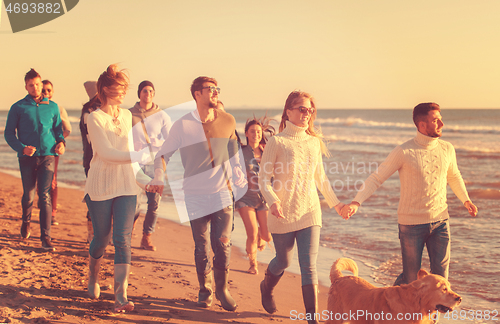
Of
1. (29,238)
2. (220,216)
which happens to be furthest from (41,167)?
(220,216)

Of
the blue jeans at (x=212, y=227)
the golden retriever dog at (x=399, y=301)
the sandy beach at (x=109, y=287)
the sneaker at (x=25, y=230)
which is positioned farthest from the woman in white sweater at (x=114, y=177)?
the sneaker at (x=25, y=230)

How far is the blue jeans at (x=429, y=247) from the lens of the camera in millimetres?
4020

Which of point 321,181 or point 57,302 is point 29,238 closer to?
point 57,302

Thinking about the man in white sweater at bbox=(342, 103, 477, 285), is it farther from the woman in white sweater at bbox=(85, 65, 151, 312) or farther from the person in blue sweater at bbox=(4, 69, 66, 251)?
the person in blue sweater at bbox=(4, 69, 66, 251)

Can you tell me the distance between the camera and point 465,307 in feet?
16.1

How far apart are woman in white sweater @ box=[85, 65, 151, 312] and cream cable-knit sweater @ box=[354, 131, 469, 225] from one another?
2098 millimetres

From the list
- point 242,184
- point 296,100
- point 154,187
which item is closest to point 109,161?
point 154,187

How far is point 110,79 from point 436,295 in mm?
3120

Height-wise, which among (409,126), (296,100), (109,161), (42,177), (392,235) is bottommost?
(392,235)

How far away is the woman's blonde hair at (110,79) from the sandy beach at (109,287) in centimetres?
188

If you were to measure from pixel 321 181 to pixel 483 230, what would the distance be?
17.8ft

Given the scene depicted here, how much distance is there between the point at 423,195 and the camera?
13.3 feet

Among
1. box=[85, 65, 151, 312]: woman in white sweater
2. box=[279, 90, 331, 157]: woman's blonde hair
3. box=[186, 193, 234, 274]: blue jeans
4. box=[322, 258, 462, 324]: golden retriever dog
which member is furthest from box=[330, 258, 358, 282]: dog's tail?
box=[85, 65, 151, 312]: woman in white sweater

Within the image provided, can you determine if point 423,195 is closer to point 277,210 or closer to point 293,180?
point 293,180
